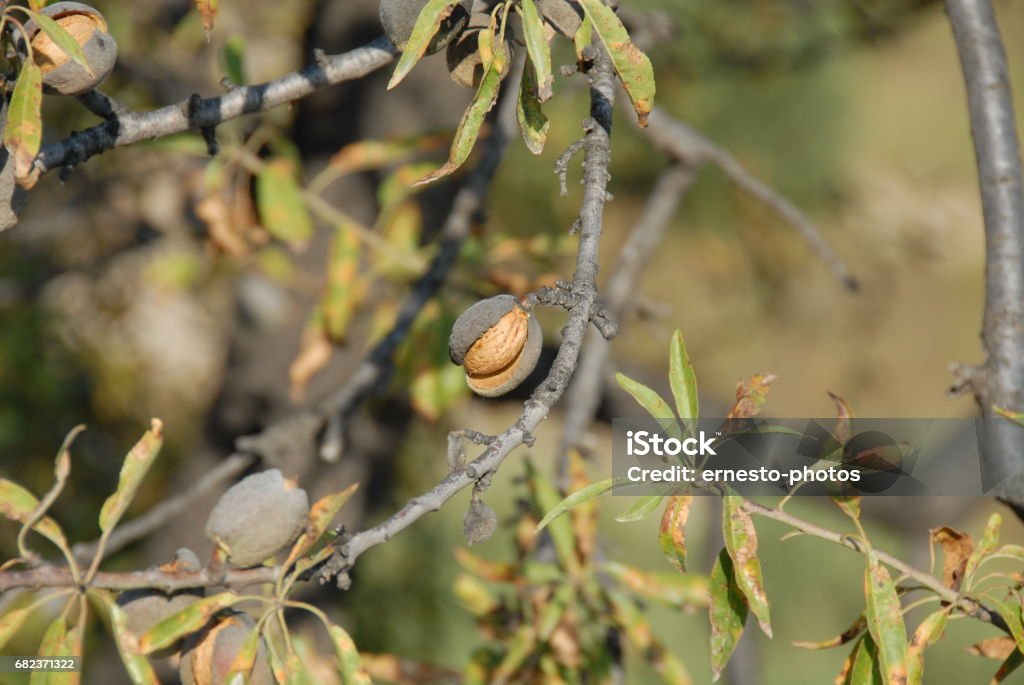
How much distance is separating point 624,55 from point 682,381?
0.65 ft

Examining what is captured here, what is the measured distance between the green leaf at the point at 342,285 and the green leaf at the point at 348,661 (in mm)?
522

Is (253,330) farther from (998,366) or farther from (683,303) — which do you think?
(683,303)

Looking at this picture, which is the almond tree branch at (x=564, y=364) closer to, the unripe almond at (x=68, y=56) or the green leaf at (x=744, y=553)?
the green leaf at (x=744, y=553)

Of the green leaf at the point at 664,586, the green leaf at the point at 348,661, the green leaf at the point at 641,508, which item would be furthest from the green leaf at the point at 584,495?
the green leaf at the point at 664,586

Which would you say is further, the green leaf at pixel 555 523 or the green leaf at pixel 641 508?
the green leaf at pixel 555 523

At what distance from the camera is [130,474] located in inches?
21.5

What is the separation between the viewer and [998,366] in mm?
644

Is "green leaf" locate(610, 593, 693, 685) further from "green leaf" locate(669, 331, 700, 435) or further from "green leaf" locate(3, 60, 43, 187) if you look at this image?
"green leaf" locate(3, 60, 43, 187)

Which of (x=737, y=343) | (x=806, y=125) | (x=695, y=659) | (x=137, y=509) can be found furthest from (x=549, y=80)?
(x=806, y=125)

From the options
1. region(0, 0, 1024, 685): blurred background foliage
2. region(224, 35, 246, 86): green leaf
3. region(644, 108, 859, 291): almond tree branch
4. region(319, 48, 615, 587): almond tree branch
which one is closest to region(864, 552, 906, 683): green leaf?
region(319, 48, 615, 587): almond tree branch

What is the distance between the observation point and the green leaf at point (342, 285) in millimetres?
984

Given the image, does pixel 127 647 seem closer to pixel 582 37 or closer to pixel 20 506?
pixel 20 506

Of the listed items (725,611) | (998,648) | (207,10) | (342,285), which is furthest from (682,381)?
(342,285)

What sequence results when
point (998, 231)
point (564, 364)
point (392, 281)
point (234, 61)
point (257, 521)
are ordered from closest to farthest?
1. point (564, 364)
2. point (257, 521)
3. point (998, 231)
4. point (234, 61)
5. point (392, 281)
